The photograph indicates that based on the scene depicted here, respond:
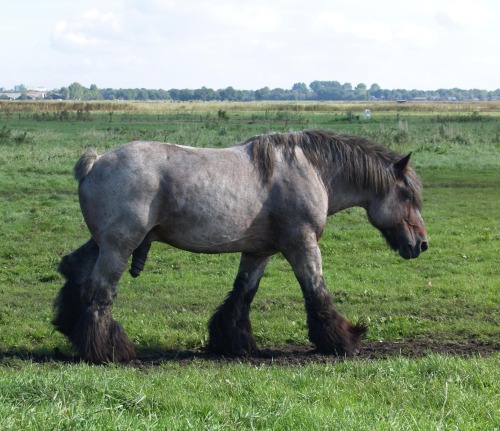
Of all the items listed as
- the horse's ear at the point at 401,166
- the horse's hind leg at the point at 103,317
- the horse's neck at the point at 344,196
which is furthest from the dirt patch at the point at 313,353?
the horse's ear at the point at 401,166

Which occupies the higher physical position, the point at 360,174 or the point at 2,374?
the point at 360,174

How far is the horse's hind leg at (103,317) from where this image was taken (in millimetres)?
7539

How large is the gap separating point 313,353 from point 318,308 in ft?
1.53

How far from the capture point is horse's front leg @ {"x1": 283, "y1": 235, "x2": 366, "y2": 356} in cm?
791

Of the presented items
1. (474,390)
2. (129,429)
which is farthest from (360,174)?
(129,429)

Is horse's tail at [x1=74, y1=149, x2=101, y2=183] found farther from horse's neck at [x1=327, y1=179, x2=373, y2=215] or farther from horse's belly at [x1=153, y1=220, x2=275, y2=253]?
horse's neck at [x1=327, y1=179, x2=373, y2=215]

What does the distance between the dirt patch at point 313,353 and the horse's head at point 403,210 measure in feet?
3.20

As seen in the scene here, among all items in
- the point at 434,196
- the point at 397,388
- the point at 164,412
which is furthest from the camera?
the point at 434,196

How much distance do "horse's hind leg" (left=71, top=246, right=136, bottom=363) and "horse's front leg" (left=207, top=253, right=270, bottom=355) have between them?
937 millimetres

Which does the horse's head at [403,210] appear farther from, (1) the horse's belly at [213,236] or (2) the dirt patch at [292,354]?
(1) the horse's belly at [213,236]

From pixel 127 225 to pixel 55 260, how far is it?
5113mm

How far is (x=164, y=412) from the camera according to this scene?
5.07 m

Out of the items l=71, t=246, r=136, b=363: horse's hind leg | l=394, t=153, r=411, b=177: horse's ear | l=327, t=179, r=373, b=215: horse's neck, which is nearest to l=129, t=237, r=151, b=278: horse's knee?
l=71, t=246, r=136, b=363: horse's hind leg

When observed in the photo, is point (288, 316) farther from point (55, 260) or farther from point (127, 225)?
point (55, 260)
